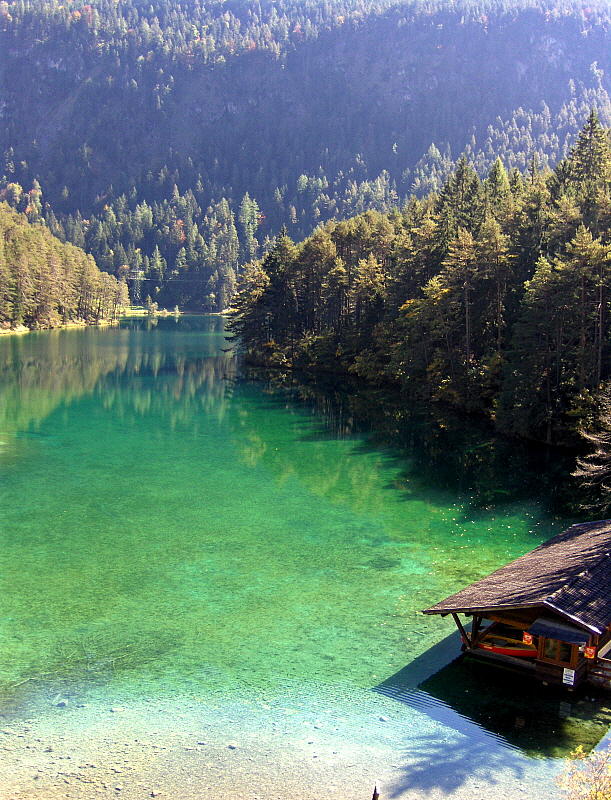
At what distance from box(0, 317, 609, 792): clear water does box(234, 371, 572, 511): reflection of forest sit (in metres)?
0.26

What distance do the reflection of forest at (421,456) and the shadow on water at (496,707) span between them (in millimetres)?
18469

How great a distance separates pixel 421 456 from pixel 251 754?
35274 mm

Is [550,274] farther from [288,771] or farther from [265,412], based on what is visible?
[288,771]

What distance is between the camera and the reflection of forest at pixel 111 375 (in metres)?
71.1

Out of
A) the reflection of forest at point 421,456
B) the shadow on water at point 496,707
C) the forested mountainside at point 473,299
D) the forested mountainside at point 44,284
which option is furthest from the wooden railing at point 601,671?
the forested mountainside at point 44,284

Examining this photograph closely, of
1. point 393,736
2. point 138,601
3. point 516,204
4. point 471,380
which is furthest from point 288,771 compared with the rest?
point 516,204

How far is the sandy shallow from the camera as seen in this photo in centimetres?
1722

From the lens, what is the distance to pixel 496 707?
20781 mm

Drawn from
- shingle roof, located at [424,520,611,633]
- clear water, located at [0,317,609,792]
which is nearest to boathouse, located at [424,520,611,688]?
shingle roof, located at [424,520,611,633]

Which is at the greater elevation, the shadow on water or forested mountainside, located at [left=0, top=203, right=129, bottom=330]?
forested mountainside, located at [left=0, top=203, right=129, bottom=330]

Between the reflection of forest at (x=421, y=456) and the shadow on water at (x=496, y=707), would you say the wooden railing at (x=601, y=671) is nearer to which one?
the shadow on water at (x=496, y=707)

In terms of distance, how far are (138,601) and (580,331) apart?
35382 mm

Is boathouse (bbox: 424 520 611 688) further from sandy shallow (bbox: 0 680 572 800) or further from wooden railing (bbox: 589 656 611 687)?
sandy shallow (bbox: 0 680 572 800)

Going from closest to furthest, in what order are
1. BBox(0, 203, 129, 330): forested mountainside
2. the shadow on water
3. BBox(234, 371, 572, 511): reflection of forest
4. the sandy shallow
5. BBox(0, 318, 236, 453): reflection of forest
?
1. the sandy shallow
2. the shadow on water
3. BBox(234, 371, 572, 511): reflection of forest
4. BBox(0, 318, 236, 453): reflection of forest
5. BBox(0, 203, 129, 330): forested mountainside
